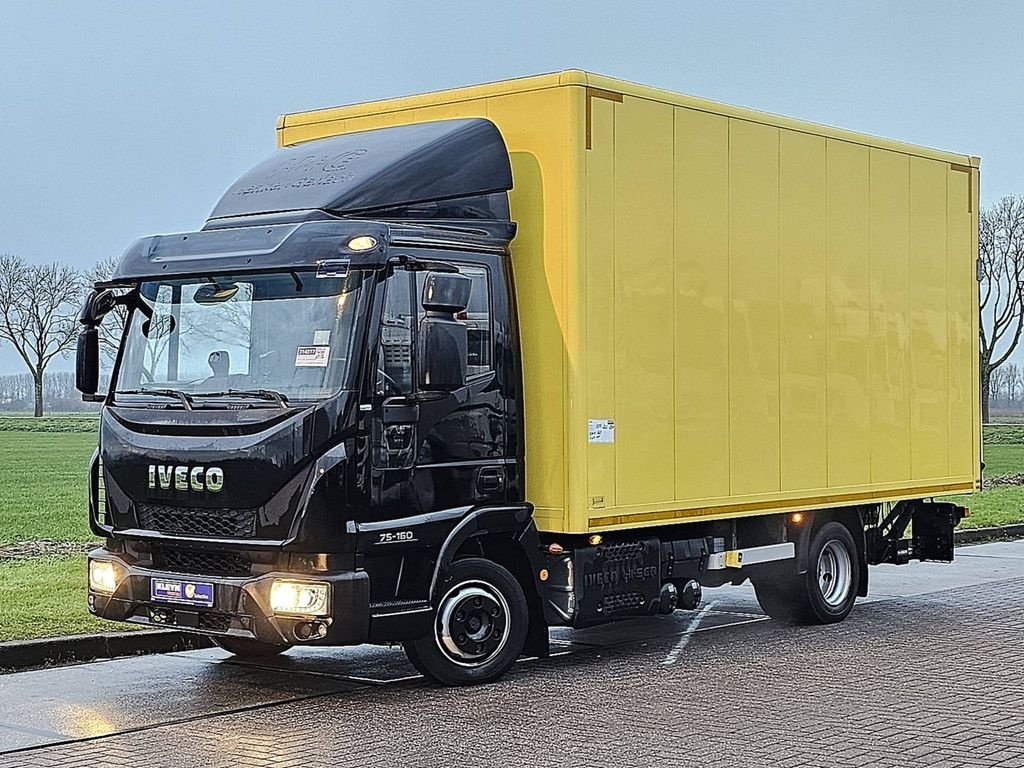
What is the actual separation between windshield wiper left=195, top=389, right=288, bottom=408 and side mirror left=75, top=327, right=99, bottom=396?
3.47 ft

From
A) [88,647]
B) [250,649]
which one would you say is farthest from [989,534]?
[88,647]

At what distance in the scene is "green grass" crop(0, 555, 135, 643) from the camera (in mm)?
11000

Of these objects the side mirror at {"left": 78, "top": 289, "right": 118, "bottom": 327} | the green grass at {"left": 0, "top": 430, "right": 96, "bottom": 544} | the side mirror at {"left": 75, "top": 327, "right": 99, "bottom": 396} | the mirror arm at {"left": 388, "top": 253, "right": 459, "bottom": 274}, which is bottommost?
the green grass at {"left": 0, "top": 430, "right": 96, "bottom": 544}

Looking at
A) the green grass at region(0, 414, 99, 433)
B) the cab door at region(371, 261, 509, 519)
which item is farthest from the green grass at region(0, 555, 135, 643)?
the green grass at region(0, 414, 99, 433)

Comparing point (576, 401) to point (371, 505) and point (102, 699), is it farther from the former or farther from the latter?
point (102, 699)

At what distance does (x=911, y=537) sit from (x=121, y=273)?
24.1ft

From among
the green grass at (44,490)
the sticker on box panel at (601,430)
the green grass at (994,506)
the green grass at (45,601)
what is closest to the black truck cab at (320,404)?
the sticker on box panel at (601,430)

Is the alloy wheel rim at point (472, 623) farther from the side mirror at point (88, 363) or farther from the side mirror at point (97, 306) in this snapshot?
the side mirror at point (97, 306)

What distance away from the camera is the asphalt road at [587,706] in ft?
25.6

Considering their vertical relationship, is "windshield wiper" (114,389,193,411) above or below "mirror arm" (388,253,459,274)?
below

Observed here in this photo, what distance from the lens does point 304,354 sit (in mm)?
9008

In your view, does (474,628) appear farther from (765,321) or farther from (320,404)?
(765,321)

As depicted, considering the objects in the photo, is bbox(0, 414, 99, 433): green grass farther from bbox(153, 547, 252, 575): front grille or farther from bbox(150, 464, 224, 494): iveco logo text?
bbox(150, 464, 224, 494): iveco logo text

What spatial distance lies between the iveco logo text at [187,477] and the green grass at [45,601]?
7.20 feet
